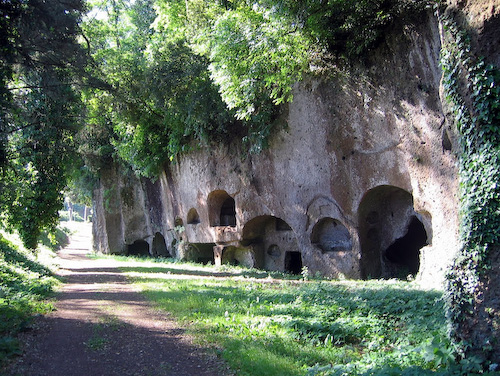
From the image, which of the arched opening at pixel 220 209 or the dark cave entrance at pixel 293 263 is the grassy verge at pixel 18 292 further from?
the dark cave entrance at pixel 293 263

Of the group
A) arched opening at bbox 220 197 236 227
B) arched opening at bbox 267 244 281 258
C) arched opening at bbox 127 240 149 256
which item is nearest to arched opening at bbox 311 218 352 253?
arched opening at bbox 267 244 281 258

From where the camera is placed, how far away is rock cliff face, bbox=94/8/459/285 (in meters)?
10.7

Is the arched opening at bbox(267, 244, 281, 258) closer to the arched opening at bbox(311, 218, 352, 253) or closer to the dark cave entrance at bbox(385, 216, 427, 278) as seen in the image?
the arched opening at bbox(311, 218, 352, 253)

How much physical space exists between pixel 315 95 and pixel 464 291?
31.6ft

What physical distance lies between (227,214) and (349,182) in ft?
27.8

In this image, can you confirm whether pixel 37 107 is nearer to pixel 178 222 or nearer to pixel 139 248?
pixel 178 222

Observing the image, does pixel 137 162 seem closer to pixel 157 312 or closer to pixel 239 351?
pixel 157 312

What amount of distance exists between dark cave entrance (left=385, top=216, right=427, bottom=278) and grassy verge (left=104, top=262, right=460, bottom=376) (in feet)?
12.9

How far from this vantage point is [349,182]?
530 inches

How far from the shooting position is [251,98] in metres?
13.2

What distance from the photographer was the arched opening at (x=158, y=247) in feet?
90.6

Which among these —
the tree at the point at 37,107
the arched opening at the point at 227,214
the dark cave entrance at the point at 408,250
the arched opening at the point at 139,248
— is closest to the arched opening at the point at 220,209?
the arched opening at the point at 227,214

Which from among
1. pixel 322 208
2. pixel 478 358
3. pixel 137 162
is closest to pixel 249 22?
pixel 322 208

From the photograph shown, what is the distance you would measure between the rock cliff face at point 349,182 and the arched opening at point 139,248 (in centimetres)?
795
